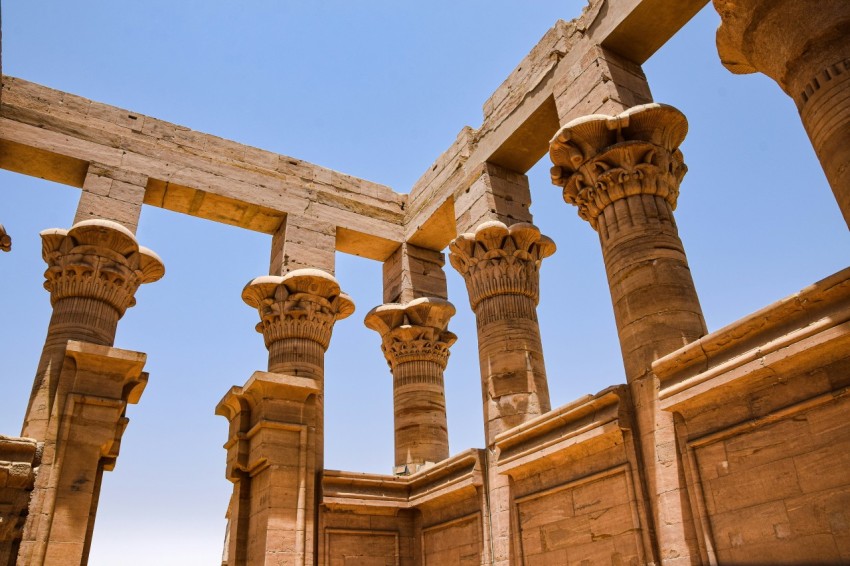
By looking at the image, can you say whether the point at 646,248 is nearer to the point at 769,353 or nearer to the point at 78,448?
the point at 769,353

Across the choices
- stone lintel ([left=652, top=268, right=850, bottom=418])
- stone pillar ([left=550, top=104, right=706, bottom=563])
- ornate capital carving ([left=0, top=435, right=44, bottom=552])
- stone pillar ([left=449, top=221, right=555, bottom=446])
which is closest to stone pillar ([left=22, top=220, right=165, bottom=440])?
ornate capital carving ([left=0, top=435, right=44, bottom=552])

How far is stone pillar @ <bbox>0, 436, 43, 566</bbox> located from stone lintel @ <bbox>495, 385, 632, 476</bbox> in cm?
638

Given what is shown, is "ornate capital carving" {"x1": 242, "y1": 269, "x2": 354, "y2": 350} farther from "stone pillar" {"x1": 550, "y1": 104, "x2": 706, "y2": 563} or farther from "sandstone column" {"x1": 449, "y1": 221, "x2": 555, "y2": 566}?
"stone pillar" {"x1": 550, "y1": 104, "x2": 706, "y2": 563}

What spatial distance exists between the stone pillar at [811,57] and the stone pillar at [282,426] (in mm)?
8238

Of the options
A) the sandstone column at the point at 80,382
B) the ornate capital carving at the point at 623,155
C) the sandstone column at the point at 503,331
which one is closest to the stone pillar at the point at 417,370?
the sandstone column at the point at 503,331

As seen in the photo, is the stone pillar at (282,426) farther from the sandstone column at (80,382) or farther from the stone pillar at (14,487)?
the stone pillar at (14,487)

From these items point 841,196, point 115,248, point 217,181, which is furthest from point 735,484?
point 217,181

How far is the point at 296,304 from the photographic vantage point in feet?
42.2

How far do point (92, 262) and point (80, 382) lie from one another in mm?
2143

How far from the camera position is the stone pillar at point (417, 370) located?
44.1 ft

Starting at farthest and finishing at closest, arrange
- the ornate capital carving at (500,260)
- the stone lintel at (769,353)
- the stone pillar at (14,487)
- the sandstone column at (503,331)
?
1. the ornate capital carving at (500,260)
2. the sandstone column at (503,331)
3. the stone pillar at (14,487)
4. the stone lintel at (769,353)

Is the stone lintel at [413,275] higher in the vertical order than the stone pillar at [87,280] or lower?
higher

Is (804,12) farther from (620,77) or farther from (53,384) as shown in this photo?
(53,384)

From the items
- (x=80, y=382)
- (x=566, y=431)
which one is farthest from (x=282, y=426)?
(x=566, y=431)
